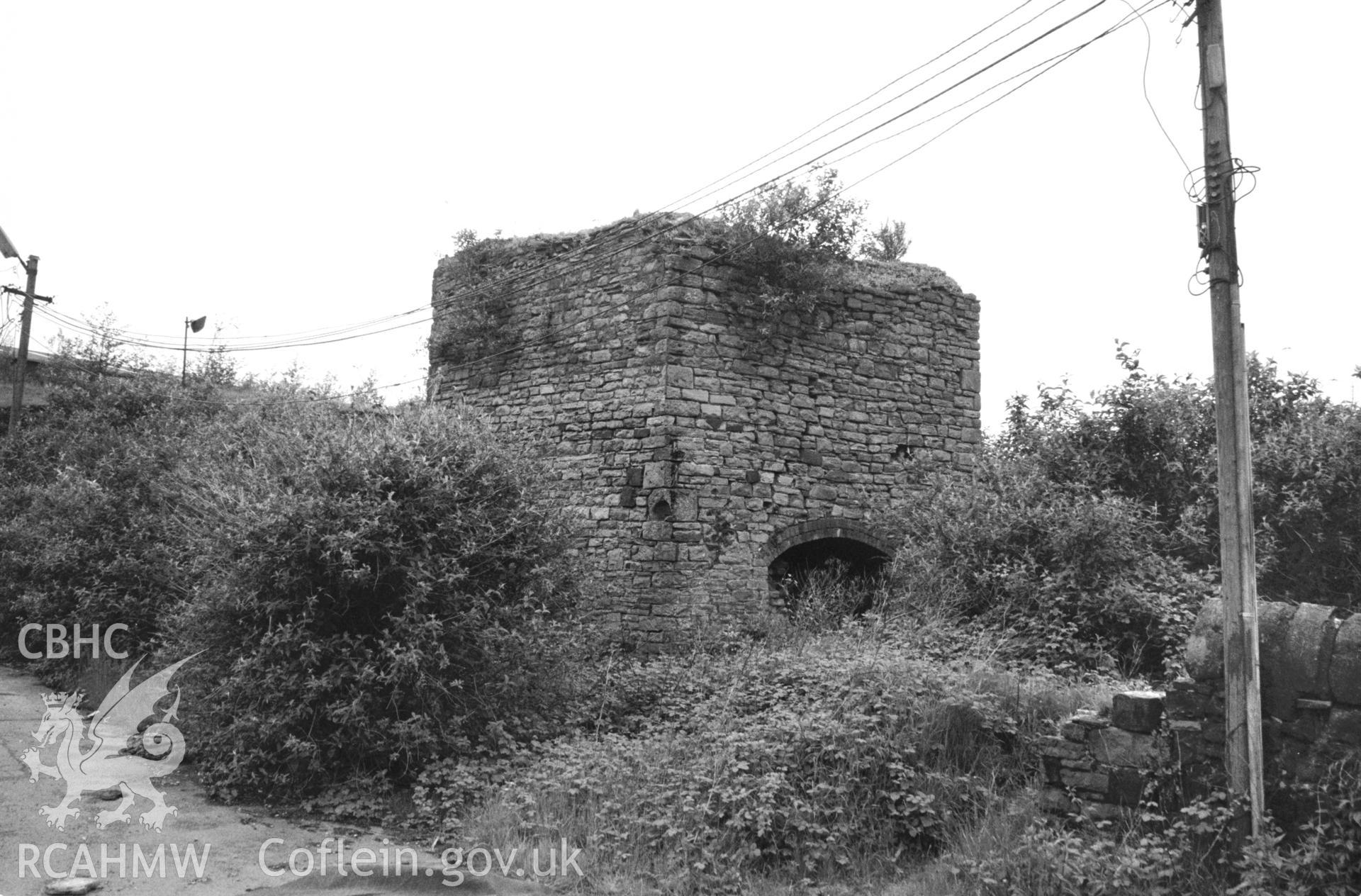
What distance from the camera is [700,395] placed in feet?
36.0

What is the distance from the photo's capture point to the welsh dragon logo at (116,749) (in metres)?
6.55

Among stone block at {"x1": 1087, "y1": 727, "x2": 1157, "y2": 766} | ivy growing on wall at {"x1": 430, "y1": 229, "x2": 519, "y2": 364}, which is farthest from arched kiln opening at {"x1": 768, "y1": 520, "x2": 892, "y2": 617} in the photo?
stone block at {"x1": 1087, "y1": 727, "x2": 1157, "y2": 766}

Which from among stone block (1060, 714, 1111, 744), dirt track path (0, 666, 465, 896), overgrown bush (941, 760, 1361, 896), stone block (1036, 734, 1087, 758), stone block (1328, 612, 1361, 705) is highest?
stone block (1328, 612, 1361, 705)

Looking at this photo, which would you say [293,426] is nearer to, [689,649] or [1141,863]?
[689,649]

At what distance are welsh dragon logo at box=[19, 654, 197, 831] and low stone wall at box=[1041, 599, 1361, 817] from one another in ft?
18.7

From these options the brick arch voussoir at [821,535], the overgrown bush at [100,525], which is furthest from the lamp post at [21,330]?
the brick arch voussoir at [821,535]

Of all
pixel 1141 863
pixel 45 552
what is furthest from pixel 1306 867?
pixel 45 552

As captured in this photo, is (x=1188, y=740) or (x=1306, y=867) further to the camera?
(x=1188, y=740)

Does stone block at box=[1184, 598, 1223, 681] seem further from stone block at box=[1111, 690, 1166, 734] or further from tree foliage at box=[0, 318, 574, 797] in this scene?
tree foliage at box=[0, 318, 574, 797]

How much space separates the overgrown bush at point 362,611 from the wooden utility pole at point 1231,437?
4.82 metres

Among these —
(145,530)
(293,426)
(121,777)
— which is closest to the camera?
(121,777)

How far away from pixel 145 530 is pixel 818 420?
788 centimetres

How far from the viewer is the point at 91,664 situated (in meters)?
10.8

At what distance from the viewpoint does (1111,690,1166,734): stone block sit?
5.43 meters
